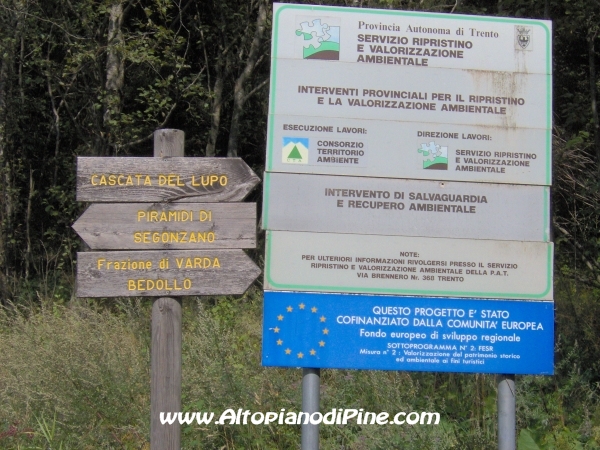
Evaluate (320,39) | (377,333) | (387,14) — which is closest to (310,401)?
(377,333)

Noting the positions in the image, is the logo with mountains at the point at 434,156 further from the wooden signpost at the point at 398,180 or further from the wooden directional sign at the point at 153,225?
the wooden directional sign at the point at 153,225

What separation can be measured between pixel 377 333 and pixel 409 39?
1.51 meters

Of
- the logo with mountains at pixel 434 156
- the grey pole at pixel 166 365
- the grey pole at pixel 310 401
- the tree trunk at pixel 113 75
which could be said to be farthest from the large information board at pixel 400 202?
the tree trunk at pixel 113 75

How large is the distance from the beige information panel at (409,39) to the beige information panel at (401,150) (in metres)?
0.33

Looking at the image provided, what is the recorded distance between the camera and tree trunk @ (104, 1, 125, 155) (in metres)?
9.38

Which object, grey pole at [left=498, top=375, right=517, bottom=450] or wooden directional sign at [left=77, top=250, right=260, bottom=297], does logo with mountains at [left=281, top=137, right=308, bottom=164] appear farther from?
grey pole at [left=498, top=375, right=517, bottom=450]

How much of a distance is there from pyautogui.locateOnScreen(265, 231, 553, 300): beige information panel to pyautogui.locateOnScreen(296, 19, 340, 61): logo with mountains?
0.91 meters

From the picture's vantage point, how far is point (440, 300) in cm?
346

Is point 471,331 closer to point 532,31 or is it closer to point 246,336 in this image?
point 532,31

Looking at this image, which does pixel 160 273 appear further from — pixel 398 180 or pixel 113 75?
pixel 113 75

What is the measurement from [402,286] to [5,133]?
402 inches

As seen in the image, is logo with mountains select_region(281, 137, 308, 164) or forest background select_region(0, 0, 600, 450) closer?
logo with mountains select_region(281, 137, 308, 164)

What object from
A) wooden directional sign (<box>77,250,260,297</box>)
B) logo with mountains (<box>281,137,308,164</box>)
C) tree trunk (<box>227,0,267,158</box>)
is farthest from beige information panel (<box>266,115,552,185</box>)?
tree trunk (<box>227,0,267,158</box>)

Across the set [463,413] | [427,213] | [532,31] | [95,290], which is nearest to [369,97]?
[427,213]
